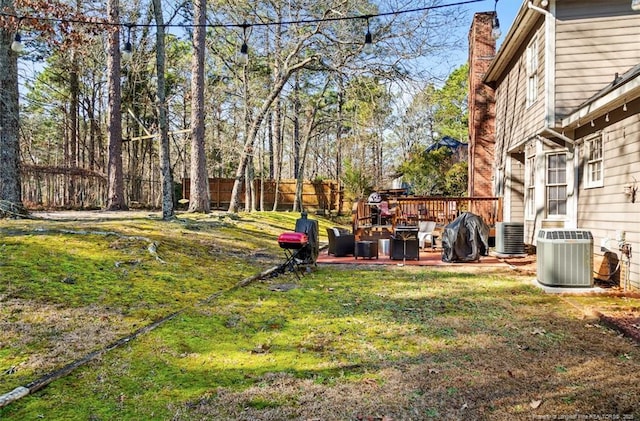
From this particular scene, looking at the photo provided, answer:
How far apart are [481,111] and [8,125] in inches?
481

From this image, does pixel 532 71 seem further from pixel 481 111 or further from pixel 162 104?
pixel 162 104

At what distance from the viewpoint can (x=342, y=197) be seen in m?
23.6

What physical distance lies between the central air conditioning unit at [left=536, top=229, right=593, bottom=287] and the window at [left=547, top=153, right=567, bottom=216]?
321 cm

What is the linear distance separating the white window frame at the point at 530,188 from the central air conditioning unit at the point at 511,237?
45 cm

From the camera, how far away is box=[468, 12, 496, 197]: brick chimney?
13.4 meters

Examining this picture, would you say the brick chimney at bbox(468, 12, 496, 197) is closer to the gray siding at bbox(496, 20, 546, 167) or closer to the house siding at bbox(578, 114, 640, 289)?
the gray siding at bbox(496, 20, 546, 167)

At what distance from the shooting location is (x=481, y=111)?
13.4 metres

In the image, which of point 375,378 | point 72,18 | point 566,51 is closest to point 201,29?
point 72,18

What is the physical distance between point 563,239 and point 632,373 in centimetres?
277

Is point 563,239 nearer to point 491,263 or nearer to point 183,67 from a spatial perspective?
point 491,263

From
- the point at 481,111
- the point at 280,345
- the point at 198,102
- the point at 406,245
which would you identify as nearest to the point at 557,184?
the point at 406,245

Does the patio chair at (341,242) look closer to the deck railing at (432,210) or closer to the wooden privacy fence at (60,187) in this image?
the deck railing at (432,210)

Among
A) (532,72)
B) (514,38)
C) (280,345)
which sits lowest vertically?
(280,345)

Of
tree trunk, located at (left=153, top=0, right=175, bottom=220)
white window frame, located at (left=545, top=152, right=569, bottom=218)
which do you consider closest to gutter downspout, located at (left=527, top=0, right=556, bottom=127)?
white window frame, located at (left=545, top=152, right=569, bottom=218)
